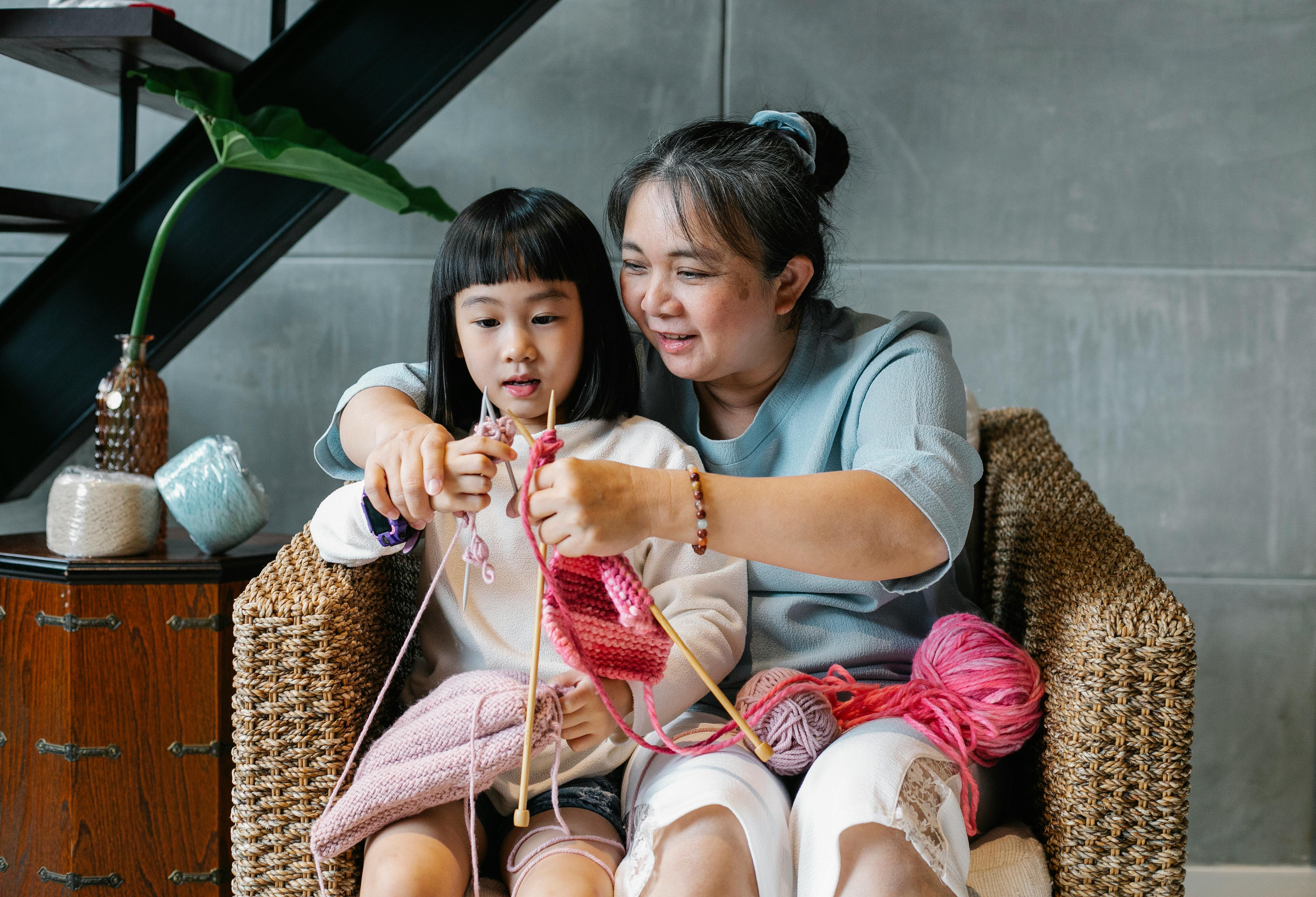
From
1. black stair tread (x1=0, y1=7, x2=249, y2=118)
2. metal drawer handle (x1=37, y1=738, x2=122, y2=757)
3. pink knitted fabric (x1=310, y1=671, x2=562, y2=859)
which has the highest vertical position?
black stair tread (x1=0, y1=7, x2=249, y2=118)

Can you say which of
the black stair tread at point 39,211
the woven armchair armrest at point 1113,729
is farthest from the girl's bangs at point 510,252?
the black stair tread at point 39,211

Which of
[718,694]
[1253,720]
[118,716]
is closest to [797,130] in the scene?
[718,694]

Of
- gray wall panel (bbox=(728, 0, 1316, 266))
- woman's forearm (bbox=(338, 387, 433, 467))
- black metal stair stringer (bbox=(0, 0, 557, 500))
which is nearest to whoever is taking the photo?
woman's forearm (bbox=(338, 387, 433, 467))

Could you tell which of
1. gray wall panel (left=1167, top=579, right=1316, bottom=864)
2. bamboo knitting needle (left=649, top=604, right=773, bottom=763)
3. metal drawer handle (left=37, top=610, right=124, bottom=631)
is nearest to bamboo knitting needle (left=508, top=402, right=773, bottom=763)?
bamboo knitting needle (left=649, top=604, right=773, bottom=763)

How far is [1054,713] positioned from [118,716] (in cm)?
120

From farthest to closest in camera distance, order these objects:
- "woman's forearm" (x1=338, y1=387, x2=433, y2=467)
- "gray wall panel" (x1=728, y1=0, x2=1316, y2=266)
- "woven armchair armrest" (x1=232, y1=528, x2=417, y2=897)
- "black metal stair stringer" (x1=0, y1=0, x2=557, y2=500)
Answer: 1. "gray wall panel" (x1=728, y1=0, x2=1316, y2=266)
2. "black metal stair stringer" (x1=0, y1=0, x2=557, y2=500)
3. "woman's forearm" (x1=338, y1=387, x2=433, y2=467)
4. "woven armchair armrest" (x1=232, y1=528, x2=417, y2=897)

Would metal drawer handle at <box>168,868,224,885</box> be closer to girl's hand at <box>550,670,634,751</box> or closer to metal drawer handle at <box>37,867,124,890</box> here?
metal drawer handle at <box>37,867,124,890</box>

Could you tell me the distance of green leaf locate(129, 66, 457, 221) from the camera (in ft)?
4.75

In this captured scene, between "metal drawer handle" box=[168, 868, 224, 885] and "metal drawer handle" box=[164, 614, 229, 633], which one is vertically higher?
"metal drawer handle" box=[164, 614, 229, 633]

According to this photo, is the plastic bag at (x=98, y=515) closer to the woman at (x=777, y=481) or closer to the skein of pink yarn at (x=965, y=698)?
the woman at (x=777, y=481)

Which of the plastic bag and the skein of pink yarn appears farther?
the plastic bag

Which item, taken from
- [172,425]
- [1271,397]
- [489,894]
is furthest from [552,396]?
[1271,397]

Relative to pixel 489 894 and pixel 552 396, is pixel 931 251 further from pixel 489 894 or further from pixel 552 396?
pixel 489 894

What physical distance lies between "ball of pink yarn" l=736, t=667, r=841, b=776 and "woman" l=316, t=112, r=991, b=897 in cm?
2
